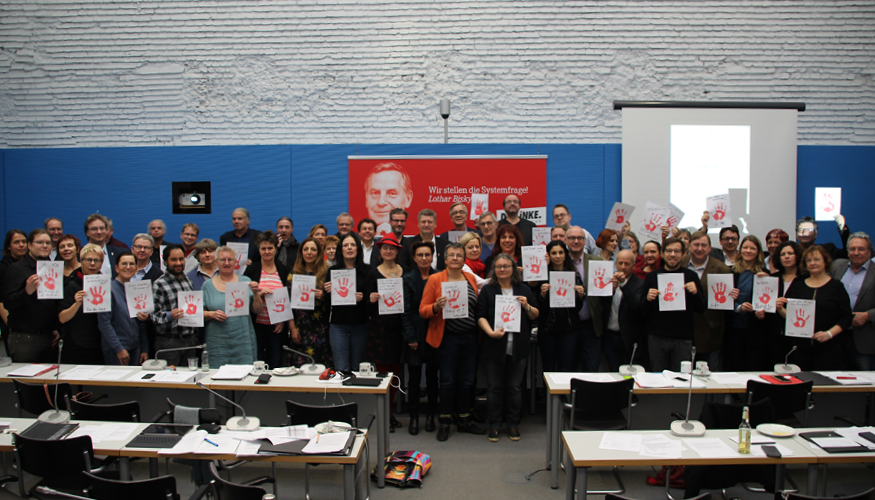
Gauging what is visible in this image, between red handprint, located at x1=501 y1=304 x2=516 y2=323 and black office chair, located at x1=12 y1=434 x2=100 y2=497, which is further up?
red handprint, located at x1=501 y1=304 x2=516 y2=323

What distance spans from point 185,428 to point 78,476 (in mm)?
538

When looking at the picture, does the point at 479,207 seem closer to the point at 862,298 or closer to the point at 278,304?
the point at 278,304

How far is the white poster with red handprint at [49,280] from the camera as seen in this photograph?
4.17m

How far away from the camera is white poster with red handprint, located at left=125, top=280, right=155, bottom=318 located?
4.20 meters

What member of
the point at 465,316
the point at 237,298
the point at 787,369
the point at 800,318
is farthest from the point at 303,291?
the point at 800,318

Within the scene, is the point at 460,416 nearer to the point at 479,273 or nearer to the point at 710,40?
the point at 479,273

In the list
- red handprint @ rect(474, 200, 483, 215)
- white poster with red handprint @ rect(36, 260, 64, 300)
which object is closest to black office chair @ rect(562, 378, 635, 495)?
red handprint @ rect(474, 200, 483, 215)

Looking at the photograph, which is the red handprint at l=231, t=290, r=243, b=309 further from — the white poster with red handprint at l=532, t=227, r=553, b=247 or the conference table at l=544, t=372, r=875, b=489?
the white poster with red handprint at l=532, t=227, r=553, b=247

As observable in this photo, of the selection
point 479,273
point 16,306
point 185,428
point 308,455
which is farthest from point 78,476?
point 479,273

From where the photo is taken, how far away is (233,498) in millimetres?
2334

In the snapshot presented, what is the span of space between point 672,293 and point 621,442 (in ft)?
5.84

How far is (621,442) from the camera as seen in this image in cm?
284

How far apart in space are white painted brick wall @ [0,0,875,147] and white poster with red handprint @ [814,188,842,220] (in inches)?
39.5

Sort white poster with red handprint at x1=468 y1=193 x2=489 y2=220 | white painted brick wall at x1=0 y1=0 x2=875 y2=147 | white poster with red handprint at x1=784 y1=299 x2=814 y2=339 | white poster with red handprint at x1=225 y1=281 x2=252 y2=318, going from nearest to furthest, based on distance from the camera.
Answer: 1. white poster with red handprint at x1=784 y1=299 x2=814 y2=339
2. white poster with red handprint at x1=225 y1=281 x2=252 y2=318
3. white poster with red handprint at x1=468 y1=193 x2=489 y2=220
4. white painted brick wall at x1=0 y1=0 x2=875 y2=147
